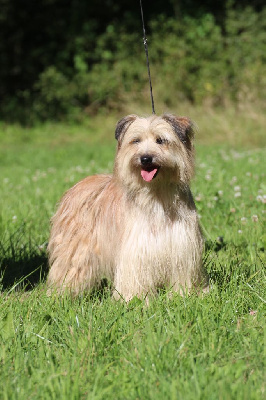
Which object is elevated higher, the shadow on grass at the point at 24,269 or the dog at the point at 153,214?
the dog at the point at 153,214

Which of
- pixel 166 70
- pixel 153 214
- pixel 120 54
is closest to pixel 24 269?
pixel 153 214

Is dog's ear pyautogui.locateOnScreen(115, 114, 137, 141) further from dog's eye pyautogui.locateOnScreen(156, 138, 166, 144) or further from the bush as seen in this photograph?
the bush

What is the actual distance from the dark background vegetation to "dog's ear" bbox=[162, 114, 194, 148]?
1080cm

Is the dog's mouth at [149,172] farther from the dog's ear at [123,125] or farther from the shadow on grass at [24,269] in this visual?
the shadow on grass at [24,269]

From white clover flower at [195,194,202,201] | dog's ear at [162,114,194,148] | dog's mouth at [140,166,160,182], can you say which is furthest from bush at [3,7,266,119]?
dog's mouth at [140,166,160,182]

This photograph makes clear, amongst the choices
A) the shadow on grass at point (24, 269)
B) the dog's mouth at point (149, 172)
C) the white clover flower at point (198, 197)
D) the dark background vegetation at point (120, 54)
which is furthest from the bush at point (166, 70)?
the dog's mouth at point (149, 172)

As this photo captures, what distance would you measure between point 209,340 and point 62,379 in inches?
30.8

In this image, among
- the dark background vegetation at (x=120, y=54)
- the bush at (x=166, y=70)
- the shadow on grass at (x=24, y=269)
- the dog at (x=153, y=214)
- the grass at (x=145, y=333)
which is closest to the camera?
the grass at (x=145, y=333)

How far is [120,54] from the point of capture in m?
19.0

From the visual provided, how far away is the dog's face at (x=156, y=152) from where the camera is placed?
358cm

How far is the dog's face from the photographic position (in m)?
3.58

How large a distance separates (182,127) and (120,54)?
15903 mm

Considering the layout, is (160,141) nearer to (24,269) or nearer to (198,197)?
(24,269)

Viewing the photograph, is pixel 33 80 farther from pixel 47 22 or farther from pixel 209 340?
pixel 209 340
